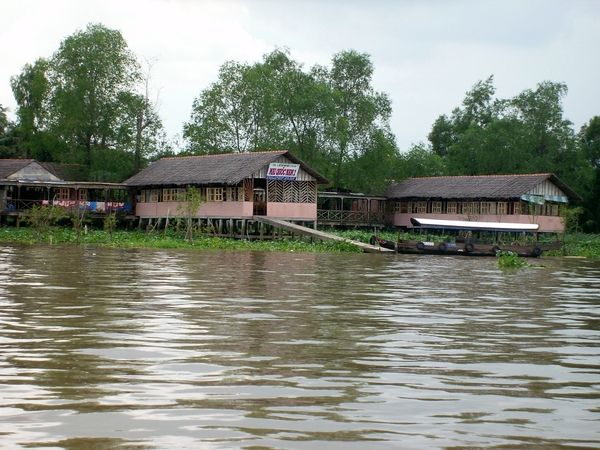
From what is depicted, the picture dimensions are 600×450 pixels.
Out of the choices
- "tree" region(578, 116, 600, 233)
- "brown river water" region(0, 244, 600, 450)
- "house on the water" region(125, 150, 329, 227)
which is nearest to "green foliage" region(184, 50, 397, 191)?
"house on the water" region(125, 150, 329, 227)

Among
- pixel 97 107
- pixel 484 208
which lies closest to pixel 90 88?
pixel 97 107

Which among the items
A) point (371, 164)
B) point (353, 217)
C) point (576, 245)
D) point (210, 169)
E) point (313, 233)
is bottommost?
point (576, 245)

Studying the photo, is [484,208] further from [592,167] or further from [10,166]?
[10,166]

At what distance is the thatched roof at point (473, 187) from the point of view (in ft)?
149

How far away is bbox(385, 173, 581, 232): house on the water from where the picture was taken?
149 feet

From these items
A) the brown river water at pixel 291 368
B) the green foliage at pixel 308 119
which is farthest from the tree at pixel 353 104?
the brown river water at pixel 291 368

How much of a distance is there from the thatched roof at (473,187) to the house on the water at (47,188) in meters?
16.7

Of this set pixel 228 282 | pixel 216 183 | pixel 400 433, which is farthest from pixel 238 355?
pixel 216 183

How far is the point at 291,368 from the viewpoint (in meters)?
7.49

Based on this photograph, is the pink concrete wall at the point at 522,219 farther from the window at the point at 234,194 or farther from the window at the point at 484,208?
the window at the point at 234,194

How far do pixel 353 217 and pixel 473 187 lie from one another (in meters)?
7.33

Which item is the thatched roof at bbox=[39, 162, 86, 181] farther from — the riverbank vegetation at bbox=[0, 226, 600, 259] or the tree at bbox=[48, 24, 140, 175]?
the riverbank vegetation at bbox=[0, 226, 600, 259]

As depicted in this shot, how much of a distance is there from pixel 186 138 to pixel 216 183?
13690 millimetres

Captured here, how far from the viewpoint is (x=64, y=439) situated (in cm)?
513
